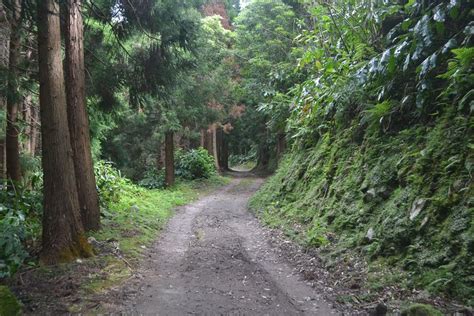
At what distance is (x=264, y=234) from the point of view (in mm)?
9305

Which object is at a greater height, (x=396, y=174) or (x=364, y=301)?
(x=396, y=174)

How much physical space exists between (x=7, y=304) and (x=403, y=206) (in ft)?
17.4

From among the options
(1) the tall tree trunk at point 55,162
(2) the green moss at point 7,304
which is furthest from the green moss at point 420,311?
(1) the tall tree trunk at point 55,162

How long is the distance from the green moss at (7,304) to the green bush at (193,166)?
1715 cm

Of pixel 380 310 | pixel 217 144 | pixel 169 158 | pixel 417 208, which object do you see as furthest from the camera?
pixel 217 144

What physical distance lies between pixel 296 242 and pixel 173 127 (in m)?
10.3

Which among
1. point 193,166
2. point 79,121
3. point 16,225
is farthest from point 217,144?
point 16,225

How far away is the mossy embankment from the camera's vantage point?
459cm

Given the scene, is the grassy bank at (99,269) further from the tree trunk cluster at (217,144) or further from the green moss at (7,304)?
the tree trunk cluster at (217,144)

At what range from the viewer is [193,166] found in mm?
21578

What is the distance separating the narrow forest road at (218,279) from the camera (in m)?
4.89

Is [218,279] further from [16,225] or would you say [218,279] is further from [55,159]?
[55,159]

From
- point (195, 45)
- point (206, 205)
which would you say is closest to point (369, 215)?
point (195, 45)

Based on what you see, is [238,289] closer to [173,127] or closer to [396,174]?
[396,174]
